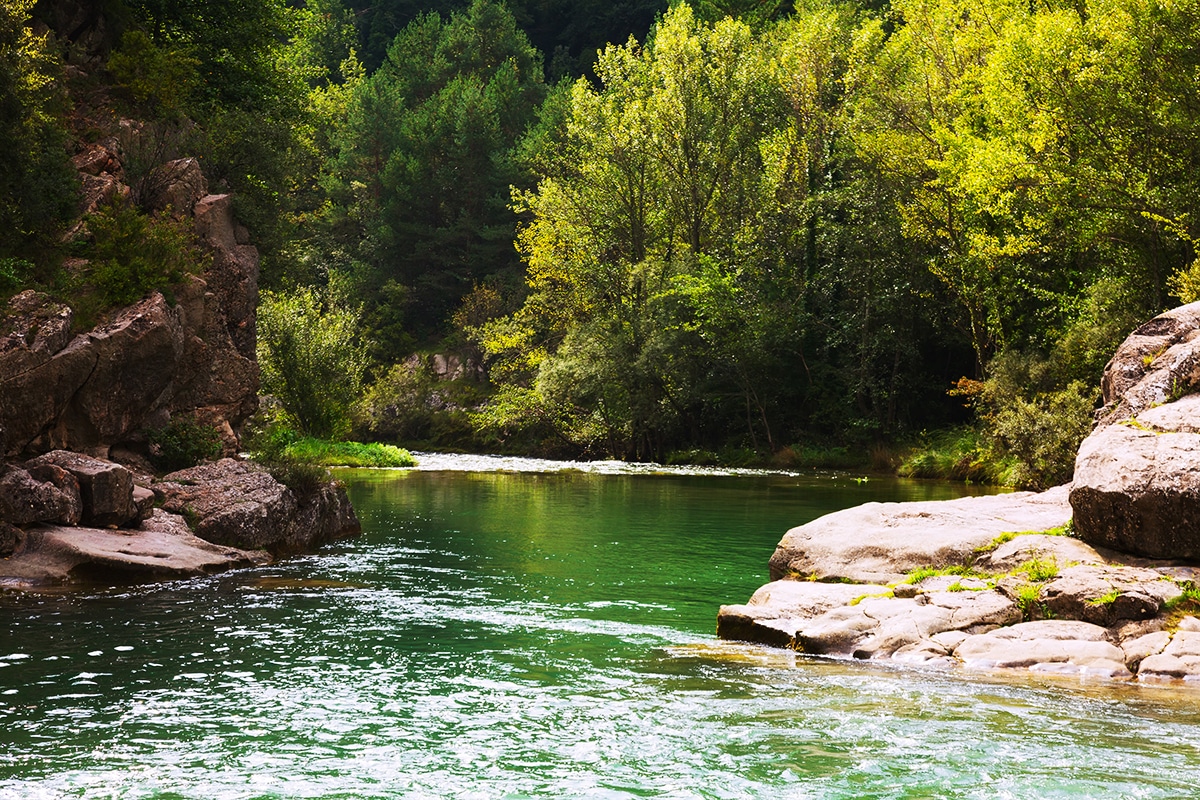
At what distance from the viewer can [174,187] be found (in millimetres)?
25719

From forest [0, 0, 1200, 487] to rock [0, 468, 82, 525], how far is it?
390 centimetres

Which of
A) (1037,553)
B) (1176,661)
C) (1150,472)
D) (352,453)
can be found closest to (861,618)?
(1037,553)

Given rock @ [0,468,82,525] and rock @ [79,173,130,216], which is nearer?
rock @ [0,468,82,525]

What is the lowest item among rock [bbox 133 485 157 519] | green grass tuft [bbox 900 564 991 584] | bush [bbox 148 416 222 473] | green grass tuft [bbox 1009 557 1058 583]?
green grass tuft [bbox 900 564 991 584]

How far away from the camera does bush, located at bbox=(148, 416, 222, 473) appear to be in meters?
23.6

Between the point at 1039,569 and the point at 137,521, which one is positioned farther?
the point at 137,521

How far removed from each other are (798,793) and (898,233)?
1737 inches

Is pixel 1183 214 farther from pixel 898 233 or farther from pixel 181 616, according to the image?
pixel 181 616

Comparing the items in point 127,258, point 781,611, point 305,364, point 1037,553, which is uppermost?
point 127,258

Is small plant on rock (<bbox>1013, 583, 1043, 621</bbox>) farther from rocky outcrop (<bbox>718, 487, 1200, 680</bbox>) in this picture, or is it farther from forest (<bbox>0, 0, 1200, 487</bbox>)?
forest (<bbox>0, 0, 1200, 487</bbox>)

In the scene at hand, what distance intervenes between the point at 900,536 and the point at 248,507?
1245cm

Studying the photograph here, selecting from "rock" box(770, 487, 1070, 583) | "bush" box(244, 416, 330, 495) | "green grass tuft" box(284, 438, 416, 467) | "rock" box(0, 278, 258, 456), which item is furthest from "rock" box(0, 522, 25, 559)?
"green grass tuft" box(284, 438, 416, 467)

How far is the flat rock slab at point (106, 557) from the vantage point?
1678cm

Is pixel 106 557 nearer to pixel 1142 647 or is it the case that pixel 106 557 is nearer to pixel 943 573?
pixel 943 573
